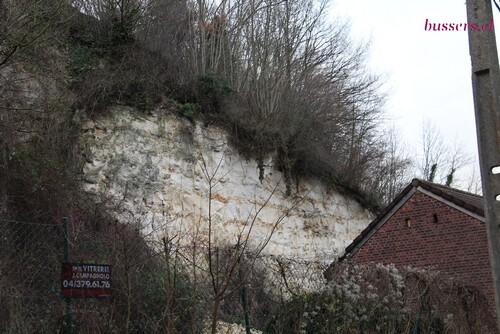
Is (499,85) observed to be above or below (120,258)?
above

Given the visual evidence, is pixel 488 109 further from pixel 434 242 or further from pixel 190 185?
pixel 190 185

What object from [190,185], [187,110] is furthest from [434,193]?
[187,110]

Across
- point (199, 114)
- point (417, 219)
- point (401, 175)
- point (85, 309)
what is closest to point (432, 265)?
point (417, 219)

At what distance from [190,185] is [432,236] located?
706cm

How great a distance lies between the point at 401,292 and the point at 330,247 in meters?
11.1

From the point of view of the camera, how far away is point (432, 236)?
18.5 m

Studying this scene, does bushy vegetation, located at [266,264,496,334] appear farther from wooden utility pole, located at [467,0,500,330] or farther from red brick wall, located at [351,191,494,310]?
wooden utility pole, located at [467,0,500,330]

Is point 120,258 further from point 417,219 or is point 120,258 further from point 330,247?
point 330,247

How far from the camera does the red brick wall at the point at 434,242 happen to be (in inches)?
683

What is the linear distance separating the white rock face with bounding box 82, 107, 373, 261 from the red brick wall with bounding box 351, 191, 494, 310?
Answer: 9.08 feet

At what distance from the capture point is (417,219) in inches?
742

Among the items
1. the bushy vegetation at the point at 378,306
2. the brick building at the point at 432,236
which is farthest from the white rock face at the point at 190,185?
the bushy vegetation at the point at 378,306

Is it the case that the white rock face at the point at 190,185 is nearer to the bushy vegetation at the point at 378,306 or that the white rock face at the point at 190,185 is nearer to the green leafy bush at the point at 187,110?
the green leafy bush at the point at 187,110

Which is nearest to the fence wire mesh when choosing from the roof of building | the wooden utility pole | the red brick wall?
the wooden utility pole
